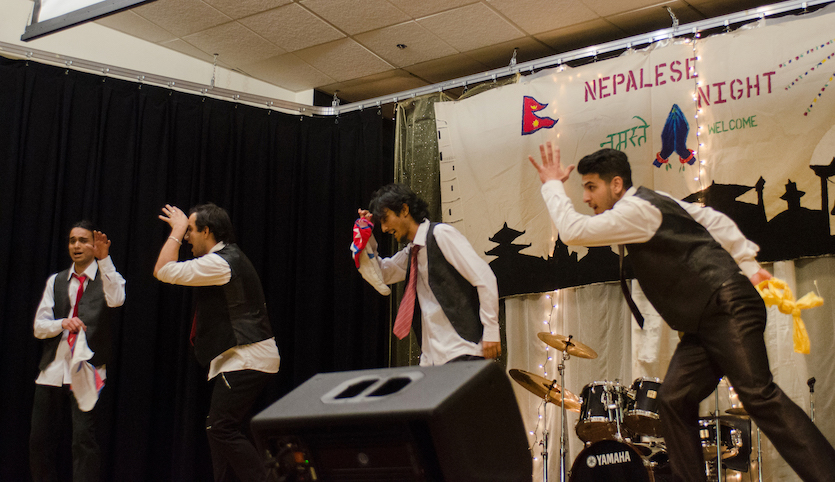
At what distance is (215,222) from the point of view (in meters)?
3.79

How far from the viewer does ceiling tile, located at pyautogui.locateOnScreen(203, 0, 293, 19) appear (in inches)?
185

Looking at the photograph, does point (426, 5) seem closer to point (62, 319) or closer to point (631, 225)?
point (631, 225)

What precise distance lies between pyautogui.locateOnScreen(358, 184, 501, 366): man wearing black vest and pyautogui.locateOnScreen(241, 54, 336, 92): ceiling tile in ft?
8.19

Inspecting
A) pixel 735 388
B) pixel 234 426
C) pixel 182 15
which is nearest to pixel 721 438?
pixel 735 388

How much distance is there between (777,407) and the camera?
230cm

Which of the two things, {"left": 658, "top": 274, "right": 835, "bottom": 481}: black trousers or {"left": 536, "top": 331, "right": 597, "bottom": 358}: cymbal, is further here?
{"left": 536, "top": 331, "right": 597, "bottom": 358}: cymbal

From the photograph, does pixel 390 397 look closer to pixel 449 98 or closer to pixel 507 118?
pixel 507 118

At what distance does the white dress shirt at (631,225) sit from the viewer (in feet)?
8.39

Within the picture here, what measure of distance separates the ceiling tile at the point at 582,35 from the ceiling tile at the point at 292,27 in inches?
60.3

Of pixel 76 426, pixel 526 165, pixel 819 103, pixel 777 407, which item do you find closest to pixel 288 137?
pixel 526 165

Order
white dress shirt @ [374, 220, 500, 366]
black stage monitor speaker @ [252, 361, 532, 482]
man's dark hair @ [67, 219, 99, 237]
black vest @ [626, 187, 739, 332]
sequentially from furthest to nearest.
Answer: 1. man's dark hair @ [67, 219, 99, 237]
2. white dress shirt @ [374, 220, 500, 366]
3. black vest @ [626, 187, 739, 332]
4. black stage monitor speaker @ [252, 361, 532, 482]

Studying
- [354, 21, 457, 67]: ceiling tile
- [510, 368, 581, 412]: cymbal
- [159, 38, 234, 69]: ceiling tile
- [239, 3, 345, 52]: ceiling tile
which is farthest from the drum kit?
[159, 38, 234, 69]: ceiling tile

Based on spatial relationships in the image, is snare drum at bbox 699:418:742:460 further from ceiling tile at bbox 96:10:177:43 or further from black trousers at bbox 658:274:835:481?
ceiling tile at bbox 96:10:177:43

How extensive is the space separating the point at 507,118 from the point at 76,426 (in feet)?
10.9
